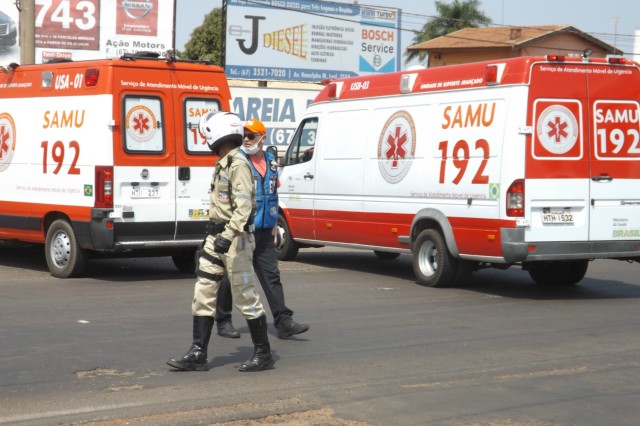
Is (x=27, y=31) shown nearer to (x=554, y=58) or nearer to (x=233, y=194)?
(x=554, y=58)

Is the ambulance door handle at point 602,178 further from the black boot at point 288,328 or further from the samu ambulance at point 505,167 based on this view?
the black boot at point 288,328

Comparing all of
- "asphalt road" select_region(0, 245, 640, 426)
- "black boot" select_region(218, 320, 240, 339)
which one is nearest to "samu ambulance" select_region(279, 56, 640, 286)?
"asphalt road" select_region(0, 245, 640, 426)

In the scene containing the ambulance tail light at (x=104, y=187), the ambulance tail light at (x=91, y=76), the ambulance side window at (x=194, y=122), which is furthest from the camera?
the ambulance side window at (x=194, y=122)

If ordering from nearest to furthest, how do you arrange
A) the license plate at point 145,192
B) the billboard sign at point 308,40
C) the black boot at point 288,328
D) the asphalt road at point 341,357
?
the asphalt road at point 341,357, the black boot at point 288,328, the license plate at point 145,192, the billboard sign at point 308,40

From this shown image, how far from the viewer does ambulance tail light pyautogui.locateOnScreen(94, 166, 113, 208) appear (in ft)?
43.1

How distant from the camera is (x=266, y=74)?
35.3 meters

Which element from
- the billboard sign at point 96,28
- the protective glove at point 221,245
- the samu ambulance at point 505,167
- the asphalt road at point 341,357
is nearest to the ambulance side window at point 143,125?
the asphalt road at point 341,357

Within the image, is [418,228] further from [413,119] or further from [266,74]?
[266,74]

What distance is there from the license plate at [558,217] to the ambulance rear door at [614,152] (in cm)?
29

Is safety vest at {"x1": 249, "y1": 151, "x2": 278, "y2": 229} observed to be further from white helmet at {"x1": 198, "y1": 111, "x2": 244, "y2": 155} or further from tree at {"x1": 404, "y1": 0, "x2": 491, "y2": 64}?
tree at {"x1": 404, "y1": 0, "x2": 491, "y2": 64}

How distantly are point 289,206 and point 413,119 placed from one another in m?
2.99

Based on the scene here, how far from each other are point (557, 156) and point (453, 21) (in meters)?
64.4

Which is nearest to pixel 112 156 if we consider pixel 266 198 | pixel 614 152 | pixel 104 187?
pixel 104 187

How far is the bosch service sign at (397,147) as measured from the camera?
14.0 m
